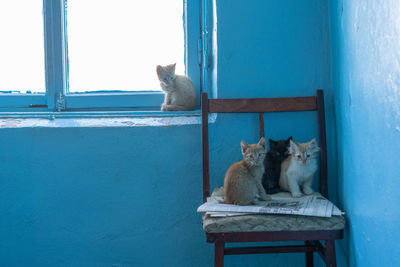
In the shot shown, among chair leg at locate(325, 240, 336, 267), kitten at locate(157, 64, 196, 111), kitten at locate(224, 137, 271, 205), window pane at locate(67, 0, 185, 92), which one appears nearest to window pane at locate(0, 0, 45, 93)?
window pane at locate(67, 0, 185, 92)

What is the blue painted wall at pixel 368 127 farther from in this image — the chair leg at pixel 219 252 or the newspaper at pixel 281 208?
the chair leg at pixel 219 252

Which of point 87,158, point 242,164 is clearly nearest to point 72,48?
point 87,158

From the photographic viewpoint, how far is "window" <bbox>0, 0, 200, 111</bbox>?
223 centimetres

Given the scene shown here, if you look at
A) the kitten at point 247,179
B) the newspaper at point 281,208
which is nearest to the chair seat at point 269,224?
the newspaper at point 281,208

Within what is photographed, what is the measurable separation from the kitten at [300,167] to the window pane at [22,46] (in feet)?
5.39

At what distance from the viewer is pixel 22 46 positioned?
2268 millimetres

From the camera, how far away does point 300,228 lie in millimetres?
1379

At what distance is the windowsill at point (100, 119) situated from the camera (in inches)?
76.1

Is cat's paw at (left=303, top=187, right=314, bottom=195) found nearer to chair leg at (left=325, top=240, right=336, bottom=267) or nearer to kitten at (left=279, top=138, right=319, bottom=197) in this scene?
kitten at (left=279, top=138, right=319, bottom=197)

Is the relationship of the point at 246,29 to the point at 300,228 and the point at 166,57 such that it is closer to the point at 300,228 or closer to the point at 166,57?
the point at 166,57

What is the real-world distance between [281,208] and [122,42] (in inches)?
58.8

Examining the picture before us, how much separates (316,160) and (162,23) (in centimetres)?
130

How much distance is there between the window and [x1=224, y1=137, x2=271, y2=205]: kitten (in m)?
0.82

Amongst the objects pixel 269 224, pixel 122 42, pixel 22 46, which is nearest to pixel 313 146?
pixel 269 224
